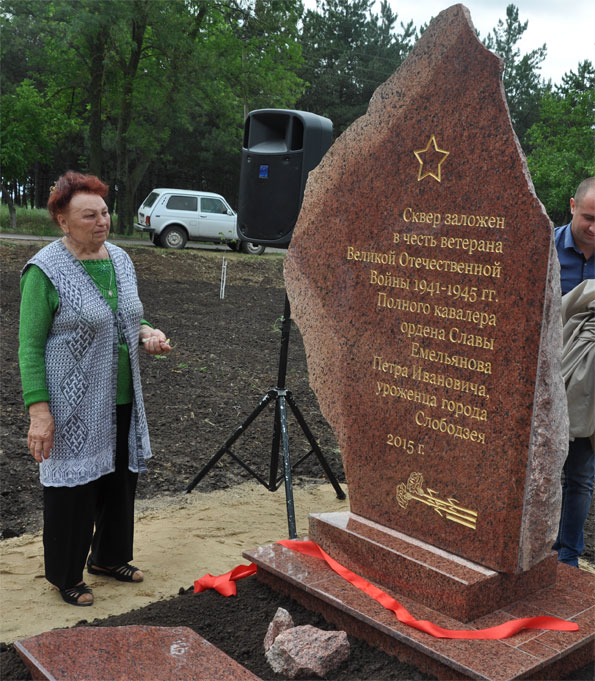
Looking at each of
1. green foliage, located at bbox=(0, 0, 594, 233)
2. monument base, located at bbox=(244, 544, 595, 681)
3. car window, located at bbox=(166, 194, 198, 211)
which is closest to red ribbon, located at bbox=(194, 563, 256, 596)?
monument base, located at bbox=(244, 544, 595, 681)

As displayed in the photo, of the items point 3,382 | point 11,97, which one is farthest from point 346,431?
point 11,97

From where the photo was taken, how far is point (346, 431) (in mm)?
3514

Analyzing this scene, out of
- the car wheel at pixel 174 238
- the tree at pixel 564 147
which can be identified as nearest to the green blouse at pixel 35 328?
the car wheel at pixel 174 238

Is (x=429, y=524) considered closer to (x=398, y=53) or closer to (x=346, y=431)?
(x=346, y=431)

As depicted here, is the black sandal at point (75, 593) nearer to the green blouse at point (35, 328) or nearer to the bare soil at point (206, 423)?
the bare soil at point (206, 423)

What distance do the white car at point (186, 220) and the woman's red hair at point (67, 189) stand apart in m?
14.8

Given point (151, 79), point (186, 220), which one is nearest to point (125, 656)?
point (186, 220)

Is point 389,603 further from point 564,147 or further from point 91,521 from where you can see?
point 564,147

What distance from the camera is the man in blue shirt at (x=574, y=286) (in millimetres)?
3408

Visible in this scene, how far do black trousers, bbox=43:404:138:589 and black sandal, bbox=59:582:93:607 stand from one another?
0.07 feet

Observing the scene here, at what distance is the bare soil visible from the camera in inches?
122

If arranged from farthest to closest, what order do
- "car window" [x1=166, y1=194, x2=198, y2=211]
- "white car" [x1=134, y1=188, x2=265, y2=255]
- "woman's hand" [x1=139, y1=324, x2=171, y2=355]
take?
"car window" [x1=166, y1=194, x2=198, y2=211] < "white car" [x1=134, y1=188, x2=265, y2=255] < "woman's hand" [x1=139, y1=324, x2=171, y2=355]

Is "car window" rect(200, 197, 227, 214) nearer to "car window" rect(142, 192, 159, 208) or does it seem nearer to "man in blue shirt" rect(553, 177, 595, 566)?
"car window" rect(142, 192, 159, 208)

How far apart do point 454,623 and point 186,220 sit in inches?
641
